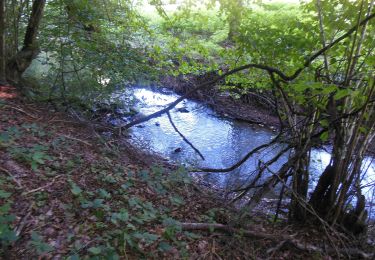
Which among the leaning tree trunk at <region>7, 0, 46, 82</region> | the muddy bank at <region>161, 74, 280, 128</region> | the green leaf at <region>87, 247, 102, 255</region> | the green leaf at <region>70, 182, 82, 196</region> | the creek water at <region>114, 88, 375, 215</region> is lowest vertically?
the creek water at <region>114, 88, 375, 215</region>

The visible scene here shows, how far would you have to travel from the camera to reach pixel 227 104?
45.5 feet

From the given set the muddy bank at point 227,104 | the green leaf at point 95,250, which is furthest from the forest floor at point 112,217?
the muddy bank at point 227,104

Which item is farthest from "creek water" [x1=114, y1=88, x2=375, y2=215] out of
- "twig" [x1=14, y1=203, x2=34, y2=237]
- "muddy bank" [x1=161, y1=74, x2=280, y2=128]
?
"twig" [x1=14, y1=203, x2=34, y2=237]

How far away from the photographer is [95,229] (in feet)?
10.4

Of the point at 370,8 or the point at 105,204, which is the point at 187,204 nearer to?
the point at 105,204

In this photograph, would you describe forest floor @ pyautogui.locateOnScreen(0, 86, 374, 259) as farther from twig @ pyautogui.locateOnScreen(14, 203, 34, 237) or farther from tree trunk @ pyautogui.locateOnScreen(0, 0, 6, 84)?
tree trunk @ pyautogui.locateOnScreen(0, 0, 6, 84)

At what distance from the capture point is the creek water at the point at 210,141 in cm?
805

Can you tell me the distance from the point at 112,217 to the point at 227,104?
11199mm

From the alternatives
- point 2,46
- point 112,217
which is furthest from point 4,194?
point 2,46

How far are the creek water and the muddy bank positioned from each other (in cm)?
38

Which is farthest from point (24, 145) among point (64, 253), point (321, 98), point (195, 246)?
point (321, 98)

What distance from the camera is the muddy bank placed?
A: 1278cm

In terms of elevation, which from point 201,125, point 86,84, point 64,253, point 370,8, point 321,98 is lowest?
point 201,125

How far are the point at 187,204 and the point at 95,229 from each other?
153 centimetres
